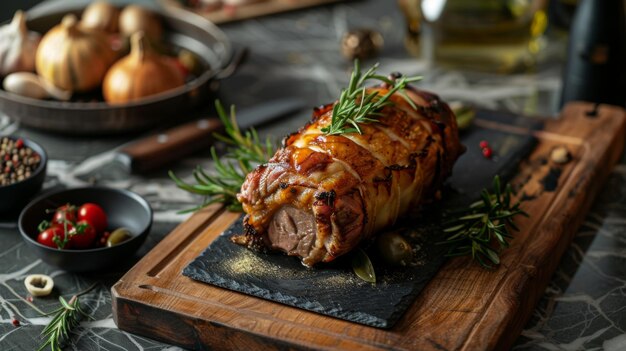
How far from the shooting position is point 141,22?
340 cm

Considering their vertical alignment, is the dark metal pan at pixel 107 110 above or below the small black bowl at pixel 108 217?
above

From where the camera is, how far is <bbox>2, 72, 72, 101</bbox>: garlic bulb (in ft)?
9.66

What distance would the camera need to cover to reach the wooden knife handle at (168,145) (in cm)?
267

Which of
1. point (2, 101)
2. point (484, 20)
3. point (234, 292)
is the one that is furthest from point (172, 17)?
point (234, 292)

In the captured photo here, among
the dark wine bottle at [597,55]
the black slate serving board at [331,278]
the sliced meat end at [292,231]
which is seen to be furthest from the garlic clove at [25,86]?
the dark wine bottle at [597,55]

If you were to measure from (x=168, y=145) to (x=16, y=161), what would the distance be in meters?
0.49

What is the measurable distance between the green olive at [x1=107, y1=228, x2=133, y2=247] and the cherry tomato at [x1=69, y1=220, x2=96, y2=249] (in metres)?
0.05

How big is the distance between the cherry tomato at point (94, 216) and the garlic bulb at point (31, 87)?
2.86 ft

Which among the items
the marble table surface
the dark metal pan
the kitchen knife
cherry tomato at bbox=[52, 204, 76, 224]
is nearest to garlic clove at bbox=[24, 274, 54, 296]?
the marble table surface

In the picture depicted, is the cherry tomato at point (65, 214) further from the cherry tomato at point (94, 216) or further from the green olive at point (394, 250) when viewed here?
the green olive at point (394, 250)

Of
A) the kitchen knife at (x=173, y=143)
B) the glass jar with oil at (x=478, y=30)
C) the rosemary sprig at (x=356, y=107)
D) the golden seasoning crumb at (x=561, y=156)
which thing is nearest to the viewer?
the rosemary sprig at (x=356, y=107)

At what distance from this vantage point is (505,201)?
2.25m

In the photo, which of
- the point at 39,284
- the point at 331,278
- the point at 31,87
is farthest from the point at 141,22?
the point at 331,278

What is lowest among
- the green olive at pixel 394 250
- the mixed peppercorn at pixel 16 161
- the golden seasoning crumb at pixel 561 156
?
the mixed peppercorn at pixel 16 161
